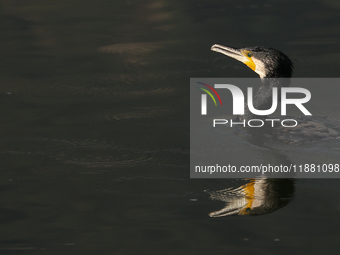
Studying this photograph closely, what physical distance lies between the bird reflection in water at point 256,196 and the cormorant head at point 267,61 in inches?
72.4

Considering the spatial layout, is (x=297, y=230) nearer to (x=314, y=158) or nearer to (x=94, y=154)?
(x=314, y=158)

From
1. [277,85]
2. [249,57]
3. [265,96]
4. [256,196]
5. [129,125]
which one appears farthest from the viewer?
[249,57]

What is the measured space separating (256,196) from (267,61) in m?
2.38

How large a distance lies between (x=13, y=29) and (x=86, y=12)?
1.73m

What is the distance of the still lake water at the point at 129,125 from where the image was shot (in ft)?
15.6

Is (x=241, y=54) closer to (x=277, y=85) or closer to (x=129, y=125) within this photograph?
(x=277, y=85)

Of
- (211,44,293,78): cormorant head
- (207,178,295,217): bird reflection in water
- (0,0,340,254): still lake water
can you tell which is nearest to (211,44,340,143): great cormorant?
(211,44,293,78): cormorant head

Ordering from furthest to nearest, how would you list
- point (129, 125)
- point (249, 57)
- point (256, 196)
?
1. point (249, 57)
2. point (129, 125)
3. point (256, 196)

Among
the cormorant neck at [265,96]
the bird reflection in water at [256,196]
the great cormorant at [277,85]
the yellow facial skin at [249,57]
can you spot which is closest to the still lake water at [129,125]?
the bird reflection in water at [256,196]

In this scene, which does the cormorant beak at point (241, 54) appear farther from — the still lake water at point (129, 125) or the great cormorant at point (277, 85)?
the still lake water at point (129, 125)

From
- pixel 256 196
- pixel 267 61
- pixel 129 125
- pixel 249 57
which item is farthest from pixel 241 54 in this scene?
pixel 256 196

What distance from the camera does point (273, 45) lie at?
404 inches

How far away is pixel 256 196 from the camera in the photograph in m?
5.37

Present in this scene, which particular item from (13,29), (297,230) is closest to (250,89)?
(297,230)
